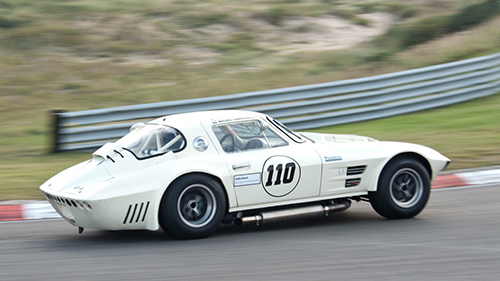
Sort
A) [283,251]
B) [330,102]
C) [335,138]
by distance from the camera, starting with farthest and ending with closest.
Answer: [330,102], [335,138], [283,251]

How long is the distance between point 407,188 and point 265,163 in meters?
1.64

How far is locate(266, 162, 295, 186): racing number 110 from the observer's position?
5945mm

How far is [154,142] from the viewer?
597cm

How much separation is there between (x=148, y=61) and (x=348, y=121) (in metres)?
7.89

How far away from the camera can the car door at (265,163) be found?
19.3 ft

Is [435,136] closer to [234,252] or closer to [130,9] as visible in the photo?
[234,252]

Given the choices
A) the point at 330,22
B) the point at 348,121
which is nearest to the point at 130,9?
the point at 330,22

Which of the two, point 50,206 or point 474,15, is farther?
point 474,15

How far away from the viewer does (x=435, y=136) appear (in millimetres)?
10844

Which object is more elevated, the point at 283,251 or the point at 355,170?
the point at 355,170

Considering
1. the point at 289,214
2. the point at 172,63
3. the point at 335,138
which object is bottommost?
the point at 289,214

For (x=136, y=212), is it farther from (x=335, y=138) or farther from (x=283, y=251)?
(x=335, y=138)

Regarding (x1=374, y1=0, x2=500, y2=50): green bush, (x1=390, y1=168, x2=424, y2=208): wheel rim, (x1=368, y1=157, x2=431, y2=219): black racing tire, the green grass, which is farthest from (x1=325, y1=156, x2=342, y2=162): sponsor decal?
(x1=374, y1=0, x2=500, y2=50): green bush

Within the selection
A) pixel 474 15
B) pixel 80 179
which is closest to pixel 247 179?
pixel 80 179
